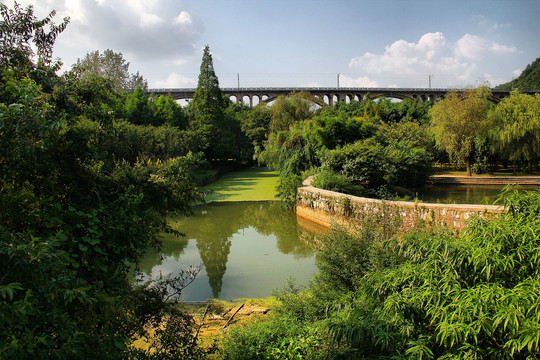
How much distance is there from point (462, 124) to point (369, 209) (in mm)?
16758

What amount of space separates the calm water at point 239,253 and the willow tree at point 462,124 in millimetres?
14623

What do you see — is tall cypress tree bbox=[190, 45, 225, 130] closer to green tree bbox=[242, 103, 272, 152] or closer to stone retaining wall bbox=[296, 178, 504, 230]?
green tree bbox=[242, 103, 272, 152]

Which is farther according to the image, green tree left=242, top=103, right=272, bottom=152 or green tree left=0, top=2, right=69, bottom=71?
green tree left=242, top=103, right=272, bottom=152

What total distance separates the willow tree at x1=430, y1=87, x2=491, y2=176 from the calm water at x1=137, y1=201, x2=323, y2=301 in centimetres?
1462

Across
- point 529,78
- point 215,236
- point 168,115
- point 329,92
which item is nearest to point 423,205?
point 215,236

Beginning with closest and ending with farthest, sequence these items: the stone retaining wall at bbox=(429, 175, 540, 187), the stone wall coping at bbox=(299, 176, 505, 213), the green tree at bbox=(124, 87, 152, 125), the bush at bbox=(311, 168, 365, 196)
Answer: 1. the stone wall coping at bbox=(299, 176, 505, 213)
2. the bush at bbox=(311, 168, 365, 196)
3. the stone retaining wall at bbox=(429, 175, 540, 187)
4. the green tree at bbox=(124, 87, 152, 125)

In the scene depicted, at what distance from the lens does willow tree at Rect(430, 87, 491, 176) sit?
74.9 feet

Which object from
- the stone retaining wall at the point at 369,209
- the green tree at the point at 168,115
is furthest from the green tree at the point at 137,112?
the stone retaining wall at the point at 369,209

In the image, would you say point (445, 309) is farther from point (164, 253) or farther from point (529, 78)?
point (529, 78)

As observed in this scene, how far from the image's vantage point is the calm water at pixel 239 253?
7203 mm

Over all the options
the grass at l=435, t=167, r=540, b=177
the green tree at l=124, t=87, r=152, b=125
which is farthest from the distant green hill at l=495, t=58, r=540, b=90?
the green tree at l=124, t=87, r=152, b=125

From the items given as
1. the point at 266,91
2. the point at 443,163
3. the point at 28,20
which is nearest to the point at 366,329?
the point at 28,20

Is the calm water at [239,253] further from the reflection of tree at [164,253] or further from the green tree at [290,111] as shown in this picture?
the green tree at [290,111]

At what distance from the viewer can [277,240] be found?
10.7 meters
